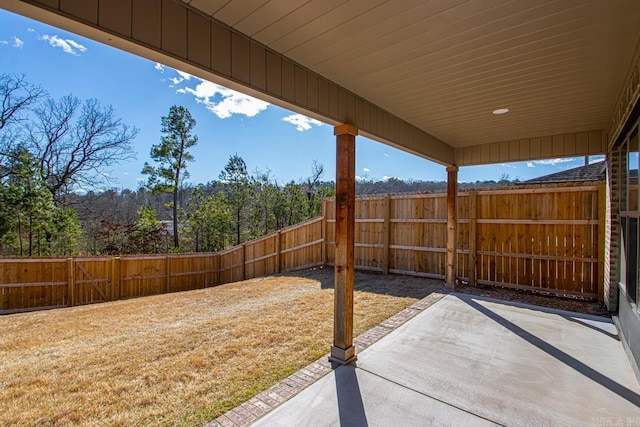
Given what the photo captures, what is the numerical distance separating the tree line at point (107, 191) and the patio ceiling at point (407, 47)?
10.2m

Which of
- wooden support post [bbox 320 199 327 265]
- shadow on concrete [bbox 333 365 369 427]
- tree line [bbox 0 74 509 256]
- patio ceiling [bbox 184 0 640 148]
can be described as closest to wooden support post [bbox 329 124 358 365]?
shadow on concrete [bbox 333 365 369 427]

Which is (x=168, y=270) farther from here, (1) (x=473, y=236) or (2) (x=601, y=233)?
(2) (x=601, y=233)

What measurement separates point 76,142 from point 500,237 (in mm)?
15976

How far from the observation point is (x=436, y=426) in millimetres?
1979

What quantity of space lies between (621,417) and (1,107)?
15.8m

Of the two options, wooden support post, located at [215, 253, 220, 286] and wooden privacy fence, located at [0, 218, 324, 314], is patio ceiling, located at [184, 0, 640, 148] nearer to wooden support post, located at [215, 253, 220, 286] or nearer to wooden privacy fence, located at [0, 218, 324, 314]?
wooden privacy fence, located at [0, 218, 324, 314]

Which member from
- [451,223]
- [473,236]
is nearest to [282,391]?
[451,223]

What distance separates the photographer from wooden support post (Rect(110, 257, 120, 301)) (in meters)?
8.20

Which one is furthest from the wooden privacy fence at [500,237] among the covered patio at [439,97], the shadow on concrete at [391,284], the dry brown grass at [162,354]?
the dry brown grass at [162,354]

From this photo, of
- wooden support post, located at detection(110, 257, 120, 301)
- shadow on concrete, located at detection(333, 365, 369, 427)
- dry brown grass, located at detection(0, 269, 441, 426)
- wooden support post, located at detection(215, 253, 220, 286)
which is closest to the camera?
shadow on concrete, located at detection(333, 365, 369, 427)

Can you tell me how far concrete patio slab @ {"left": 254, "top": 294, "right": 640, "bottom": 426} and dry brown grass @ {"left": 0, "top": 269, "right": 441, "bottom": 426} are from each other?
574mm

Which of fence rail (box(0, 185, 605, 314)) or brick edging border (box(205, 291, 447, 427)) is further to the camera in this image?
fence rail (box(0, 185, 605, 314))

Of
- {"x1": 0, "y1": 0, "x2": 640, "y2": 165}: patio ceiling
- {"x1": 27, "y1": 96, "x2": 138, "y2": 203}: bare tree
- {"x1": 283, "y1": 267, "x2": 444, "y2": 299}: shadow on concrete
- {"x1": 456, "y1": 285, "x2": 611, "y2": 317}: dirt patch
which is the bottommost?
{"x1": 283, "y1": 267, "x2": 444, "y2": 299}: shadow on concrete

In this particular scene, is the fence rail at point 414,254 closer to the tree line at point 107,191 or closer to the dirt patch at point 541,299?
the dirt patch at point 541,299
